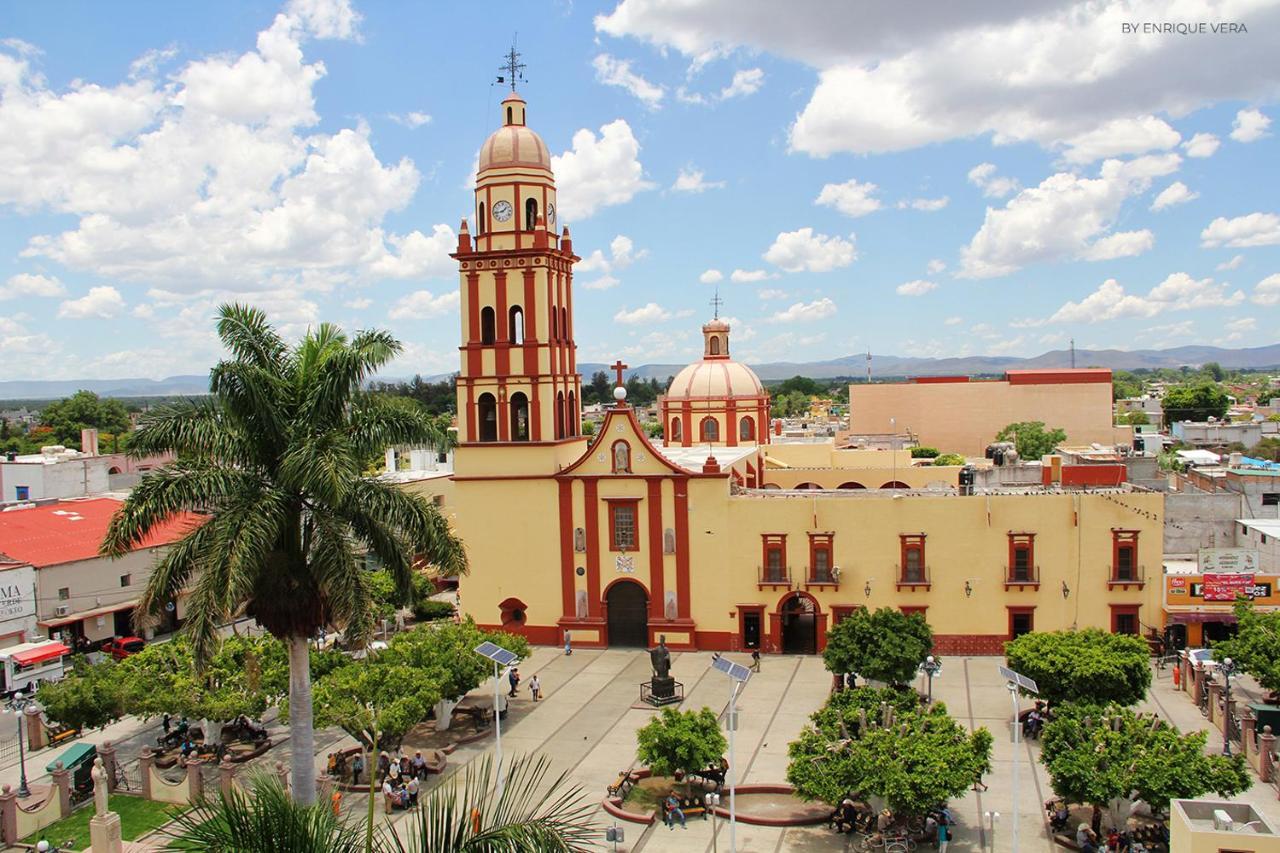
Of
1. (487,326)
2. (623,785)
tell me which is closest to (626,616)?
(487,326)

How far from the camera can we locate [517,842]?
10.0 metres

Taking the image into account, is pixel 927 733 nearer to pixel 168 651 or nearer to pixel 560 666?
pixel 560 666

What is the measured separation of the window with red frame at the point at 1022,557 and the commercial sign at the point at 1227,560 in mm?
4754

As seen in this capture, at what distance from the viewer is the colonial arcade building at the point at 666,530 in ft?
108

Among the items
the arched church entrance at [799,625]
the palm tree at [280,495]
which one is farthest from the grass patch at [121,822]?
the arched church entrance at [799,625]

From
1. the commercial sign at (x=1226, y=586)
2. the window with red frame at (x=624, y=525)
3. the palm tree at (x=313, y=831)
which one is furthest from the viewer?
the window with red frame at (x=624, y=525)

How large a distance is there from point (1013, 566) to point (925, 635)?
6.87m

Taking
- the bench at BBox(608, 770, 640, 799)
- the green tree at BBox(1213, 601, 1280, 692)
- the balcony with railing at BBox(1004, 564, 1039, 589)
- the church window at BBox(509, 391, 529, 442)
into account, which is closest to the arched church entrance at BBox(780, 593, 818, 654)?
the balcony with railing at BBox(1004, 564, 1039, 589)

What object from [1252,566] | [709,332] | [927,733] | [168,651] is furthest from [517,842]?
[709,332]

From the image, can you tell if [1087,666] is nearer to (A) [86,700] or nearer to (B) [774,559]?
(B) [774,559]

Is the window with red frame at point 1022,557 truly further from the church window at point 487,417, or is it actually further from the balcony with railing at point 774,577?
the church window at point 487,417

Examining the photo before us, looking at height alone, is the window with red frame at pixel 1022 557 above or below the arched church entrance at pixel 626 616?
above

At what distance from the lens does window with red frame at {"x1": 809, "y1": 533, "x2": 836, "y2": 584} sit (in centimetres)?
3366

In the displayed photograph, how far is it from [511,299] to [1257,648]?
76.9 ft
